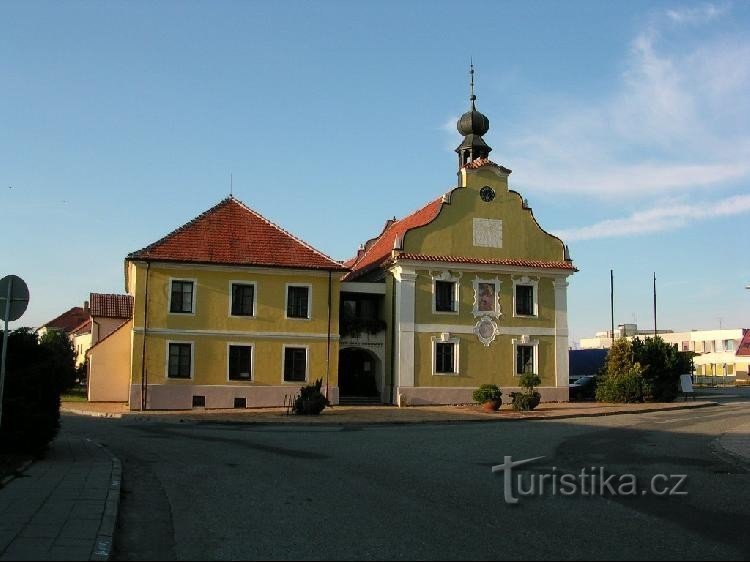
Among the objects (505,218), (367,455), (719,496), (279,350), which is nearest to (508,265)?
(505,218)

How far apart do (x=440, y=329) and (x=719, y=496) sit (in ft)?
81.4

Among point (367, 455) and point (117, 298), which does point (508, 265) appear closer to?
point (367, 455)

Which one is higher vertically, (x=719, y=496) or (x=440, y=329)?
(x=440, y=329)

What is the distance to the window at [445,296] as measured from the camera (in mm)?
36344

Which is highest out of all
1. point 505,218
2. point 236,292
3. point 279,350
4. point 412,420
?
point 505,218

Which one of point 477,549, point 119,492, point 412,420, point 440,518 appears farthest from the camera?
point 412,420

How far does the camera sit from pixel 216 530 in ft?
27.6

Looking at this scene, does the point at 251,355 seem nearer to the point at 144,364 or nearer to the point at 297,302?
the point at 297,302

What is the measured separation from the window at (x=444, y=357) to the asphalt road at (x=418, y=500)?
15992 mm

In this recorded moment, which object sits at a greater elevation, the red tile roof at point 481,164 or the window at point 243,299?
the red tile roof at point 481,164

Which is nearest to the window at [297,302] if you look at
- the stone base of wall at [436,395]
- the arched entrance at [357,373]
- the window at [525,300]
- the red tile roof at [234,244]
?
the red tile roof at [234,244]

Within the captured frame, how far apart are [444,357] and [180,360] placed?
11.7 metres

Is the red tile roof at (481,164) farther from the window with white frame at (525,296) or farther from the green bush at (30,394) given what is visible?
the green bush at (30,394)

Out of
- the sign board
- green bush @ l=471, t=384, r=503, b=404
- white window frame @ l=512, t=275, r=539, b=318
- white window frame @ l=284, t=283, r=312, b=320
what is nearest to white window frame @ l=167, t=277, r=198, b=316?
white window frame @ l=284, t=283, r=312, b=320
